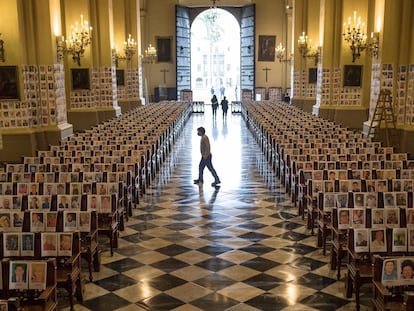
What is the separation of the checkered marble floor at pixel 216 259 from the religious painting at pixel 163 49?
110ft

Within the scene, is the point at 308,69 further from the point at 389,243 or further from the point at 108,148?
the point at 389,243

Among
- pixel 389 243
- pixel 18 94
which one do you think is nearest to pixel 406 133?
pixel 389 243

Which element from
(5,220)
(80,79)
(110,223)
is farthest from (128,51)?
(5,220)

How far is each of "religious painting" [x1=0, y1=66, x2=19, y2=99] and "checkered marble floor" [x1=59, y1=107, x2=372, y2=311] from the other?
6345mm

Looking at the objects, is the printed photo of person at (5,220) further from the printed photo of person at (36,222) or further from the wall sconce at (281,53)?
the wall sconce at (281,53)

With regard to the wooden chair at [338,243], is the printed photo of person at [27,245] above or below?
above

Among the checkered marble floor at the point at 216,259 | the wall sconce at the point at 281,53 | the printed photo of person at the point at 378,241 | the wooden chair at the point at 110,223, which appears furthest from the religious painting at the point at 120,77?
the printed photo of person at the point at 378,241

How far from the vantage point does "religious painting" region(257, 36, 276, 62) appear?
157 ft

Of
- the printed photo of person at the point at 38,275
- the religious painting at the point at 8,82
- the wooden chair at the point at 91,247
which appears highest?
the religious painting at the point at 8,82

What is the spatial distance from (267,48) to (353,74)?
74.6 ft

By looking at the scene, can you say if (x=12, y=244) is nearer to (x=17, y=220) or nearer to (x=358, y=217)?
(x=17, y=220)

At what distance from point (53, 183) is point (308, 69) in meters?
24.9

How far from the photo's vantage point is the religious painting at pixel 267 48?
47875 millimetres

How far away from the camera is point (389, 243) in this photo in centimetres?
725
